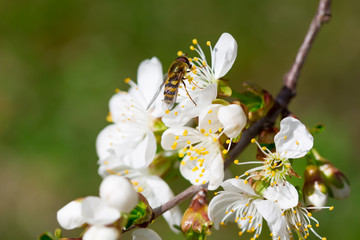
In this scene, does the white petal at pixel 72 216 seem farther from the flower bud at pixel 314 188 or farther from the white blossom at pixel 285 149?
the flower bud at pixel 314 188

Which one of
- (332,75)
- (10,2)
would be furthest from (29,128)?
(332,75)

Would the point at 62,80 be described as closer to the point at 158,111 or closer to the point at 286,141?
the point at 158,111

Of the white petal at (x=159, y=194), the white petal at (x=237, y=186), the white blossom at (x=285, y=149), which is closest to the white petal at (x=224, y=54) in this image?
the white blossom at (x=285, y=149)

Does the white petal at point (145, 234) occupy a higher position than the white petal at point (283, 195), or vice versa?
the white petal at point (145, 234)

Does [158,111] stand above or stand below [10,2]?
below

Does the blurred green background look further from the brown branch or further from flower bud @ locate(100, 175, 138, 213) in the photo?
flower bud @ locate(100, 175, 138, 213)

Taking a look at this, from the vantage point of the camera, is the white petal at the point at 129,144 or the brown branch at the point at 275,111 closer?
the brown branch at the point at 275,111
